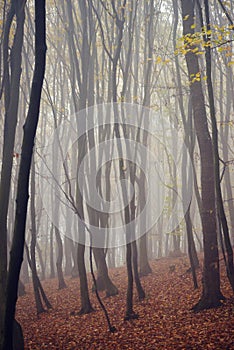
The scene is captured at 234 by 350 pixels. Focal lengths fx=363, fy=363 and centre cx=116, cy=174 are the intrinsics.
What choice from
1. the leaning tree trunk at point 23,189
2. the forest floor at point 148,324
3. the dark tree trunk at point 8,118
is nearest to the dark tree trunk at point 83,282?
the forest floor at point 148,324

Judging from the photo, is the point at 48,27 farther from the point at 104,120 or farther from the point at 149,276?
the point at 149,276

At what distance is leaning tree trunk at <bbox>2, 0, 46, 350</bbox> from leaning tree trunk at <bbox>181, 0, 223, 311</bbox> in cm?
386

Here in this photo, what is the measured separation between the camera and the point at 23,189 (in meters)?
5.17

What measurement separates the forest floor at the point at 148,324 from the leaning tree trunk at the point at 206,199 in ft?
1.23

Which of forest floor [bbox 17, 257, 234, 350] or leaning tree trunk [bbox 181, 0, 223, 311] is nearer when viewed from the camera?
forest floor [bbox 17, 257, 234, 350]

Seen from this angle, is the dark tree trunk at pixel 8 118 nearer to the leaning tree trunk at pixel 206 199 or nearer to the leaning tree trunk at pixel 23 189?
the leaning tree trunk at pixel 23 189

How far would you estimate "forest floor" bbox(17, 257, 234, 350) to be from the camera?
23.3 ft

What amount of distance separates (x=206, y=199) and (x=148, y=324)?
10.7 ft

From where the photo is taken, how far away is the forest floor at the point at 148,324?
7109 millimetres

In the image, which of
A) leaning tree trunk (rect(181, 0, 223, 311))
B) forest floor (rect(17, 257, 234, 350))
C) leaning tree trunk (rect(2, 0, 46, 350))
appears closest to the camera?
leaning tree trunk (rect(2, 0, 46, 350))

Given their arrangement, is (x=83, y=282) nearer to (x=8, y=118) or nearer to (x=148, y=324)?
(x=148, y=324)

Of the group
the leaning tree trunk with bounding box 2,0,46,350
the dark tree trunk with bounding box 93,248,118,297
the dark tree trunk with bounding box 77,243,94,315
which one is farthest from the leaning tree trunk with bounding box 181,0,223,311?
the dark tree trunk with bounding box 93,248,118,297

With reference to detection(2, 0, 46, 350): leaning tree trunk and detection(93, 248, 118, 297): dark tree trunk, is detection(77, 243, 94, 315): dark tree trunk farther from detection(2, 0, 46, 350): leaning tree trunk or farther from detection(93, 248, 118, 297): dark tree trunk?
detection(2, 0, 46, 350): leaning tree trunk

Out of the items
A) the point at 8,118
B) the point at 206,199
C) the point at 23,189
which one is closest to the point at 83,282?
the point at 206,199
